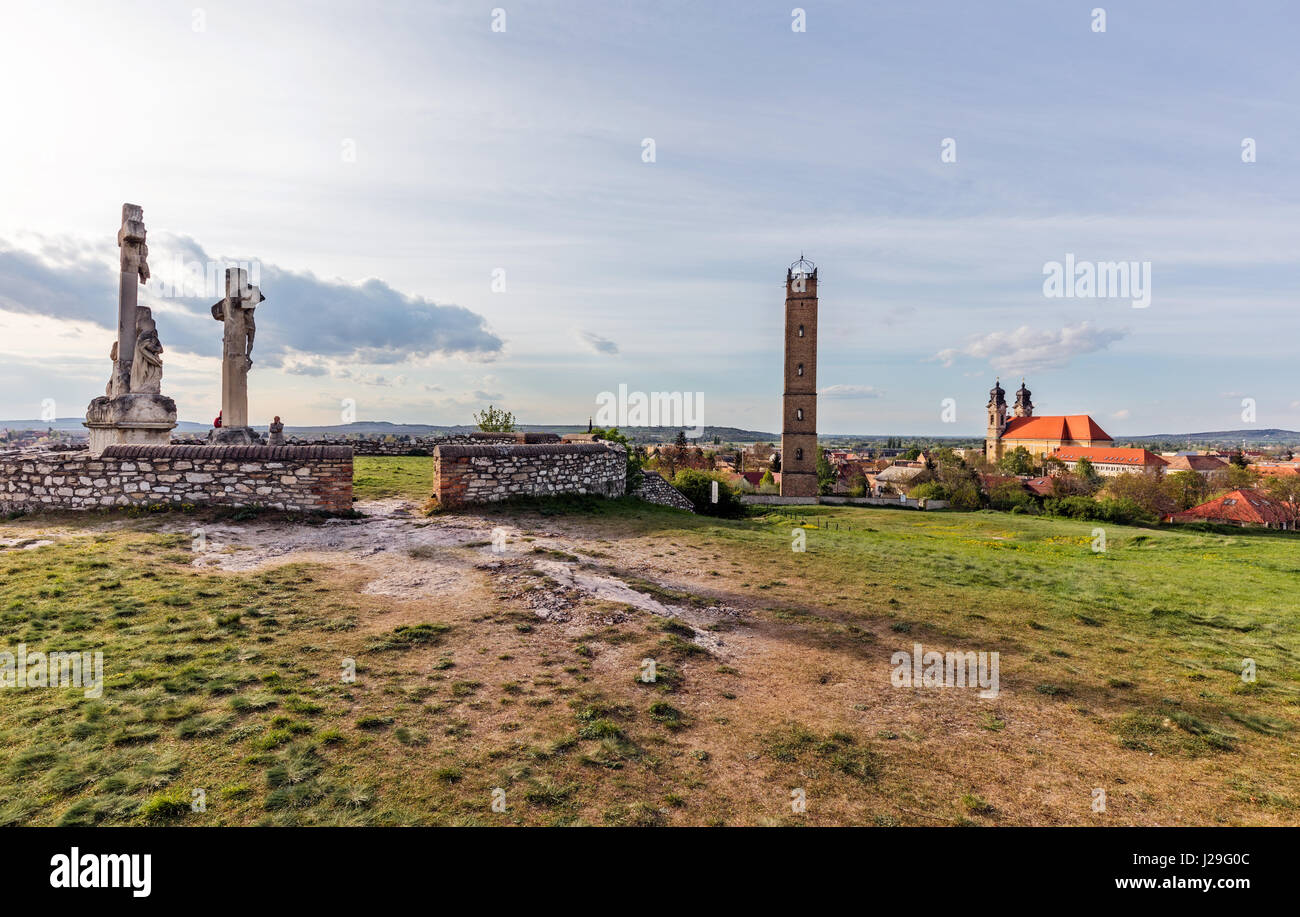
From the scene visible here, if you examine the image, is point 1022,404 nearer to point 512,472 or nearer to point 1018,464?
point 1018,464

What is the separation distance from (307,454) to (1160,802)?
38.6 feet

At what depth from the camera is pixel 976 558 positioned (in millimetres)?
11438

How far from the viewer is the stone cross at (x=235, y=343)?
1370 cm

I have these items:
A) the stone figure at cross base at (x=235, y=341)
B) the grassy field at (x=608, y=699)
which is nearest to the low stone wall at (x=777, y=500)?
the stone figure at cross base at (x=235, y=341)

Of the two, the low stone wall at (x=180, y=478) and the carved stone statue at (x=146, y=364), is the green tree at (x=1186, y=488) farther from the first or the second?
the carved stone statue at (x=146, y=364)

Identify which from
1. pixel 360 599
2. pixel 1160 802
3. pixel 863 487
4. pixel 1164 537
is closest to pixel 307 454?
pixel 360 599

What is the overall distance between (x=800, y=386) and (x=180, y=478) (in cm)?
4346

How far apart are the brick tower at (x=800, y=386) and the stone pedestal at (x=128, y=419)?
4101 centimetres

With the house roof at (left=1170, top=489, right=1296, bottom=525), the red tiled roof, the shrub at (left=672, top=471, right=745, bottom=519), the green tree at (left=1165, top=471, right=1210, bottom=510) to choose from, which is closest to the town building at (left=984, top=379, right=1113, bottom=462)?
the red tiled roof

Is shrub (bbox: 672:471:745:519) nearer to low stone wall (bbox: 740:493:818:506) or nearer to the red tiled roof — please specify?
low stone wall (bbox: 740:493:818:506)

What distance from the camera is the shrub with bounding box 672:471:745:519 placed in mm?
22984

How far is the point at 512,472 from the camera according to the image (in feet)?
40.1

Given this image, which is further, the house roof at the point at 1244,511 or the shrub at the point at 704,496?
the house roof at the point at 1244,511

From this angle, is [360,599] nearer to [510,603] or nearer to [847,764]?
[510,603]
